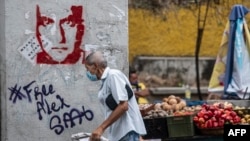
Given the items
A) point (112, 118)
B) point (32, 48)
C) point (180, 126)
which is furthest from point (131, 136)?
point (180, 126)

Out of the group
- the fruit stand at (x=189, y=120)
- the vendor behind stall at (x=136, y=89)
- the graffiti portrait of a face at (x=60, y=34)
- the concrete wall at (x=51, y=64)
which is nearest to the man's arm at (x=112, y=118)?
the concrete wall at (x=51, y=64)

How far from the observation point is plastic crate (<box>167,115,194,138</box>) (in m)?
8.84

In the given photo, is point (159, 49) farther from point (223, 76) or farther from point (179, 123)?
point (179, 123)

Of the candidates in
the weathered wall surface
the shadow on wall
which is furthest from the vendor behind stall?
the weathered wall surface

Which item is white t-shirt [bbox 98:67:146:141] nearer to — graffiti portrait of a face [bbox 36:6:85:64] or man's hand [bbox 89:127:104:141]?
man's hand [bbox 89:127:104:141]

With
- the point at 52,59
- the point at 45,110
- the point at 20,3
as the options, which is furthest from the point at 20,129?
the point at 20,3

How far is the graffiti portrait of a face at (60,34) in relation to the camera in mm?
7918

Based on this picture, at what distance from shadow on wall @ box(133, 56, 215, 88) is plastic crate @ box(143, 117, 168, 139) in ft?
25.7

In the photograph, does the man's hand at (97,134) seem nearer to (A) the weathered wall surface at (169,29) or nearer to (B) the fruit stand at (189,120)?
(B) the fruit stand at (189,120)

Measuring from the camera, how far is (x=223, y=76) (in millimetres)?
11188

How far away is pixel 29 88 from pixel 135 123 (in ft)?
5.38

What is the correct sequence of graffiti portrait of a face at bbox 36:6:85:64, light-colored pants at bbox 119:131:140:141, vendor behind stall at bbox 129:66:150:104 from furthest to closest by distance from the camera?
1. vendor behind stall at bbox 129:66:150:104
2. graffiti portrait of a face at bbox 36:6:85:64
3. light-colored pants at bbox 119:131:140:141

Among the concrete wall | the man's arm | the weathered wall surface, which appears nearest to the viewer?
the man's arm

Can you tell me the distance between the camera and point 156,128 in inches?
346
